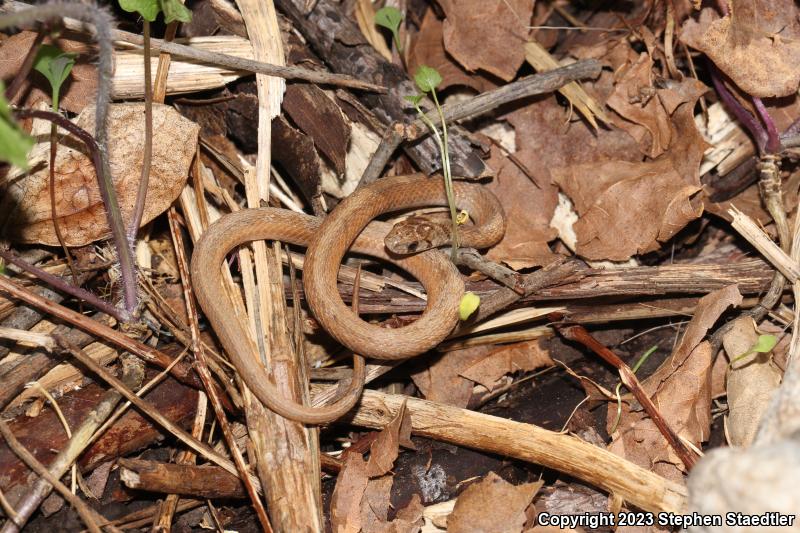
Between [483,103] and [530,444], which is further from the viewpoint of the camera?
[483,103]

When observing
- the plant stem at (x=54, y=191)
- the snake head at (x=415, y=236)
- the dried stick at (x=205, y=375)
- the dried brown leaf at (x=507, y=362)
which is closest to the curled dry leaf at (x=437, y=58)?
the snake head at (x=415, y=236)

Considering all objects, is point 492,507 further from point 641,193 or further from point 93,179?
point 93,179

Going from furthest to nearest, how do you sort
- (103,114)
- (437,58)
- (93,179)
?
(437,58) < (93,179) < (103,114)

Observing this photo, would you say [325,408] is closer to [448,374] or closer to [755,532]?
[448,374]

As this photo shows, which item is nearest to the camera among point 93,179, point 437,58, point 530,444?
point 530,444

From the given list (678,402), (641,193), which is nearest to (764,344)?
(678,402)

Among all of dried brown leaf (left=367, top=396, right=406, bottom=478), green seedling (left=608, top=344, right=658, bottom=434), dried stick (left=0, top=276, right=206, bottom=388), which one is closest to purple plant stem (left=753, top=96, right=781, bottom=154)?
green seedling (left=608, top=344, right=658, bottom=434)

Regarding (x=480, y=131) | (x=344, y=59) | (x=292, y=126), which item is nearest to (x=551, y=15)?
(x=480, y=131)
